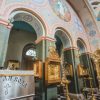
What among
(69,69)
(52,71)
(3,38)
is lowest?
(52,71)

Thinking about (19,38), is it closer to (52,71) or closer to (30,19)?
(30,19)

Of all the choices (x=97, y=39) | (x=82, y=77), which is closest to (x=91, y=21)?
(x=97, y=39)

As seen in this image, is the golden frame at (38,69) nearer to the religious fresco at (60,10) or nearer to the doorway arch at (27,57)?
the religious fresco at (60,10)

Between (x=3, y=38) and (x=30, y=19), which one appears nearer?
(x=3, y=38)

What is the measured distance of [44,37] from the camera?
6.41 meters

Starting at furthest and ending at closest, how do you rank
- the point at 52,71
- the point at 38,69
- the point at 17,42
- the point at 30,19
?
the point at 17,42, the point at 30,19, the point at 52,71, the point at 38,69

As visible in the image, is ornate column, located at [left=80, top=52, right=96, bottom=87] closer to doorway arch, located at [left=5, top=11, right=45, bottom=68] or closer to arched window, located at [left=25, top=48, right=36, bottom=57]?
arched window, located at [left=25, top=48, right=36, bottom=57]

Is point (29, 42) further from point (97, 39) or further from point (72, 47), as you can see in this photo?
point (97, 39)

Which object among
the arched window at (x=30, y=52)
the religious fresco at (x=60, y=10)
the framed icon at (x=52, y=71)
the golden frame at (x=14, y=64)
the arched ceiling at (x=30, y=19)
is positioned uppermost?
the religious fresco at (x=60, y=10)

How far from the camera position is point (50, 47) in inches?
251

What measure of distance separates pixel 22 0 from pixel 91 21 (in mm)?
8130

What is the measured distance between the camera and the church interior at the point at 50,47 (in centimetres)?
479

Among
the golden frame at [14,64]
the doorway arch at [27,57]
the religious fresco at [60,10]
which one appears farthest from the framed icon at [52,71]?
the doorway arch at [27,57]

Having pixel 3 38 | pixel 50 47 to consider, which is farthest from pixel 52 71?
pixel 3 38
